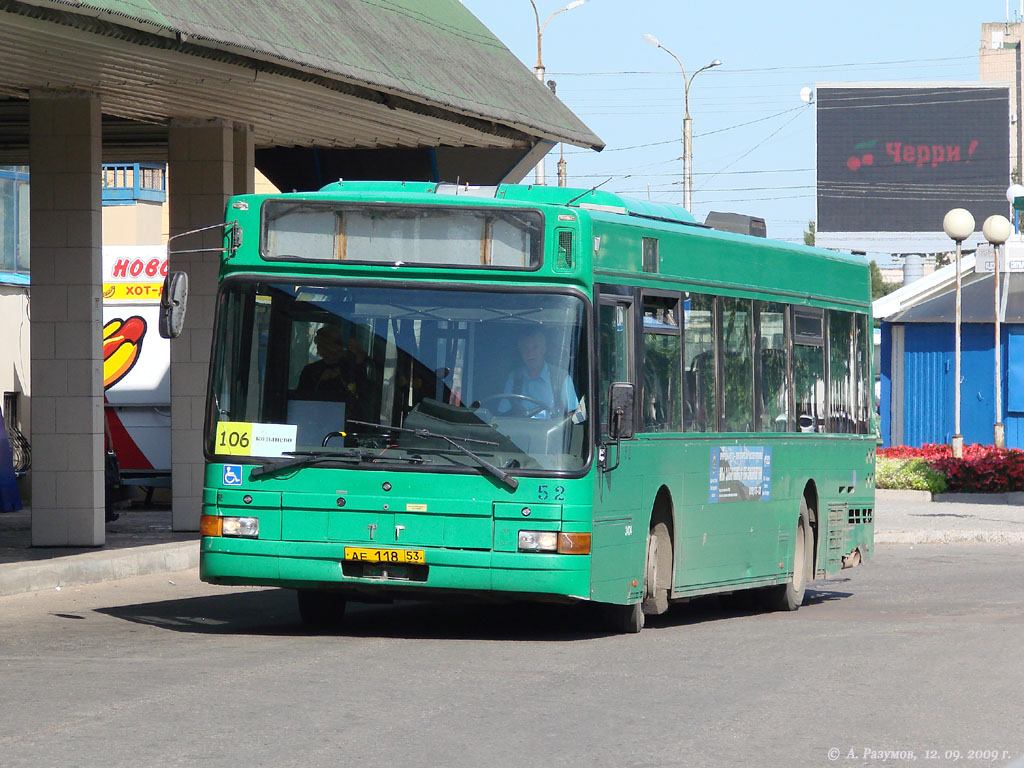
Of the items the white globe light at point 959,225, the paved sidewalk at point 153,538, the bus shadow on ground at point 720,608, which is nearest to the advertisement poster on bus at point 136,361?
the paved sidewalk at point 153,538

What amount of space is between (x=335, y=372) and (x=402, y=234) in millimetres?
979

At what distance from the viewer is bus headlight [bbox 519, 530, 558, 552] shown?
36.4 ft

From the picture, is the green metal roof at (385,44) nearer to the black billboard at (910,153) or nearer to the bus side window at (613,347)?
the bus side window at (613,347)

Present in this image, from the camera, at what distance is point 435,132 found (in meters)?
22.8

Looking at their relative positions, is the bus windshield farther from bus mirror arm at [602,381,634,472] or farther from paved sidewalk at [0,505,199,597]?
paved sidewalk at [0,505,199,597]

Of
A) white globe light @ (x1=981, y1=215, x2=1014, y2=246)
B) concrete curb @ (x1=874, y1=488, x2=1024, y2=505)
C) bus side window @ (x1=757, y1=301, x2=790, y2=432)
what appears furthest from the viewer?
white globe light @ (x1=981, y1=215, x2=1014, y2=246)

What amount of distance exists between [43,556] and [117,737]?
10.1 metres

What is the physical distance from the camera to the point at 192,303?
21219mm

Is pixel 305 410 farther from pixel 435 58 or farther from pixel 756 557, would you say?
pixel 435 58

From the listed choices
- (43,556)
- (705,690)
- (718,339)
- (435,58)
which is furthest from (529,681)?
(435,58)

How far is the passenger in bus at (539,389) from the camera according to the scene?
36.6 feet

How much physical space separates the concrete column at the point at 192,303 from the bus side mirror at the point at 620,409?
10.5 m

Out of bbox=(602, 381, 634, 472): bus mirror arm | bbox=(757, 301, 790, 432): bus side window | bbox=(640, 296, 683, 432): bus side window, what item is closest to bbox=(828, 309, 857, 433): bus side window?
bbox=(757, 301, 790, 432): bus side window

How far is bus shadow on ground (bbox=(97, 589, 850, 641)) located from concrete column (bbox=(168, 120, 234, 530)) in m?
5.63
